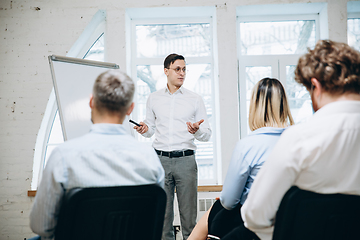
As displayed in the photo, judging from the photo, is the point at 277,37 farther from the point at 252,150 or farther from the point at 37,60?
the point at 37,60

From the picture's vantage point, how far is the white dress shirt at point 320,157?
2.87 feet

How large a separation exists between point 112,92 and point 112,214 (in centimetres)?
42

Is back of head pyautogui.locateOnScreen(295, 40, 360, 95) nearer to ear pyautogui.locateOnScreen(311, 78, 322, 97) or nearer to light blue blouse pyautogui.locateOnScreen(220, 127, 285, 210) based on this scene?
ear pyautogui.locateOnScreen(311, 78, 322, 97)

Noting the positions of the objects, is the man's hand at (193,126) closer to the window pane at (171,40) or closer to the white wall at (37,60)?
the white wall at (37,60)

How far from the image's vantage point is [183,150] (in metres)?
2.64

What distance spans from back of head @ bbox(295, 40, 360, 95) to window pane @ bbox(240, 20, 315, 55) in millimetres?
2899

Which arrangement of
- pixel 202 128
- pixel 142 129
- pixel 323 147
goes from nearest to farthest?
pixel 323 147
pixel 142 129
pixel 202 128

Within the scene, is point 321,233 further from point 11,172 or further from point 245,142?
point 11,172

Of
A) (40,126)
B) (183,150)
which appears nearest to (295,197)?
(183,150)

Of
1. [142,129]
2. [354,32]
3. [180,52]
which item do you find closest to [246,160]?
[142,129]

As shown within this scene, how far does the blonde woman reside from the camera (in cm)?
146

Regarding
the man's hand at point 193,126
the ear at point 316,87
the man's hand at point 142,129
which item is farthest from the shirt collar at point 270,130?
the man's hand at point 142,129

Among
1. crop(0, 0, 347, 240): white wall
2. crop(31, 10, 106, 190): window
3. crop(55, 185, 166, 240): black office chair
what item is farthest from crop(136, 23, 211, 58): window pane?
crop(55, 185, 166, 240): black office chair

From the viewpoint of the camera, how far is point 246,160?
1.46m
